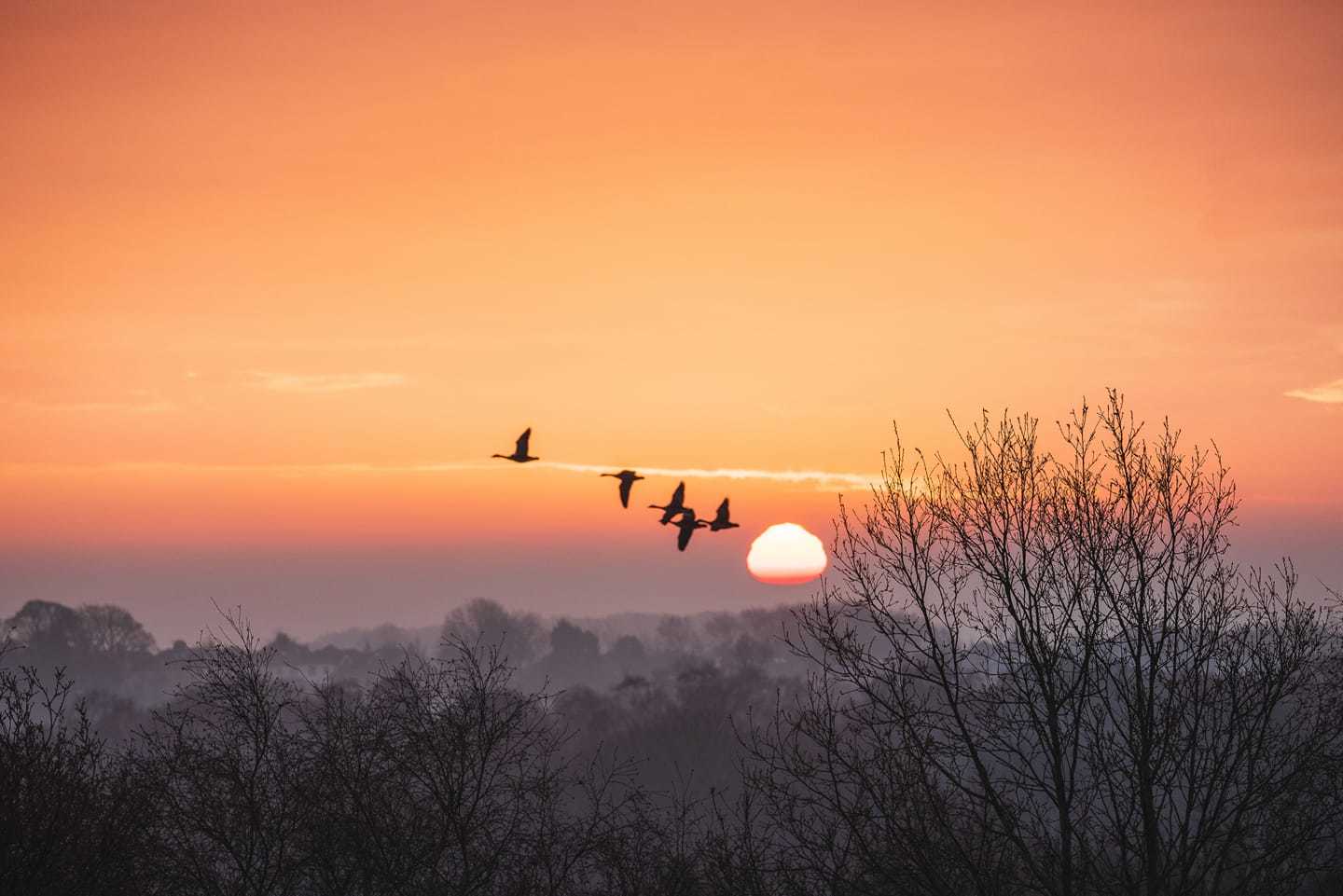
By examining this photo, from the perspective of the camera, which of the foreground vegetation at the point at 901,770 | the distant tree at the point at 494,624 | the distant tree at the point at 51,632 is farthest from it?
the distant tree at the point at 494,624

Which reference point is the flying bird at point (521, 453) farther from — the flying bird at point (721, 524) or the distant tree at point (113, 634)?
the distant tree at point (113, 634)

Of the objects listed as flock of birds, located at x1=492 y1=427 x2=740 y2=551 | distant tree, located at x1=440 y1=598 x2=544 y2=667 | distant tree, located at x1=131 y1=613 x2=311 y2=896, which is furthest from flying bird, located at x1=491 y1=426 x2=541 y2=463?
distant tree, located at x1=440 y1=598 x2=544 y2=667

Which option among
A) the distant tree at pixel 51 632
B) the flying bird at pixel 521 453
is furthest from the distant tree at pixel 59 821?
the distant tree at pixel 51 632

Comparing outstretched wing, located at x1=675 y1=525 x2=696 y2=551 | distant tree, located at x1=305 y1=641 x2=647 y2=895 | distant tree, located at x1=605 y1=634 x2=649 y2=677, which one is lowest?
distant tree, located at x1=605 y1=634 x2=649 y2=677

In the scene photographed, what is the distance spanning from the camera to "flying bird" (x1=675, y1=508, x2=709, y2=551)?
19.1m

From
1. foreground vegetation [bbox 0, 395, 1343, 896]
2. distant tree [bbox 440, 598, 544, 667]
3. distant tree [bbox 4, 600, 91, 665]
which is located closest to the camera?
foreground vegetation [bbox 0, 395, 1343, 896]

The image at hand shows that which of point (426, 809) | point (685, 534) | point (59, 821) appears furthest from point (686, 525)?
point (59, 821)

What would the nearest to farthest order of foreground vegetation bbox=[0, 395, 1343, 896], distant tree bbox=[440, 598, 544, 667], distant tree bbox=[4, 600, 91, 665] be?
foreground vegetation bbox=[0, 395, 1343, 896], distant tree bbox=[4, 600, 91, 665], distant tree bbox=[440, 598, 544, 667]

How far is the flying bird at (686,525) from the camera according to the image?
19.1m

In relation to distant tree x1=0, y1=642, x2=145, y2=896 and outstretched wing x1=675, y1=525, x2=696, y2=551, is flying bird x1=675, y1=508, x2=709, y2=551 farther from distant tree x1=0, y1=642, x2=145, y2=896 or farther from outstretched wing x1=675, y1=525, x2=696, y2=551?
distant tree x1=0, y1=642, x2=145, y2=896

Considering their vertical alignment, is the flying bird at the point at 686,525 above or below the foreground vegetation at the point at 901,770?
above

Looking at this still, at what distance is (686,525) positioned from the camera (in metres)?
19.3

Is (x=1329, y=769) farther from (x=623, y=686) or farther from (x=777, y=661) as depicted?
(x=777, y=661)

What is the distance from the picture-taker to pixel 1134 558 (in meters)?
15.9
